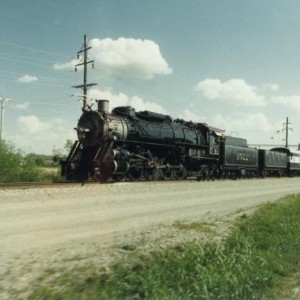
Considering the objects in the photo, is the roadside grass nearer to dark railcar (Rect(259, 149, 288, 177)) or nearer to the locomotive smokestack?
the locomotive smokestack

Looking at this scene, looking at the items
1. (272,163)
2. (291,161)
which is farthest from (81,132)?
(291,161)

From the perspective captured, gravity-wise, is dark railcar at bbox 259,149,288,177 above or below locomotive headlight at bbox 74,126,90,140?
below

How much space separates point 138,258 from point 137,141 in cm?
1874

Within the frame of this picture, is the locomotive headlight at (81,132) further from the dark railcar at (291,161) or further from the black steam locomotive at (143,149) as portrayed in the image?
the dark railcar at (291,161)

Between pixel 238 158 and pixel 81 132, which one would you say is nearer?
pixel 81 132

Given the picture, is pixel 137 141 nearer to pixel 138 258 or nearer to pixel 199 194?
pixel 199 194

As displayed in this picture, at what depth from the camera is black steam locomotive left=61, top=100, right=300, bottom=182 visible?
23484 millimetres

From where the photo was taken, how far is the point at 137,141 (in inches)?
992

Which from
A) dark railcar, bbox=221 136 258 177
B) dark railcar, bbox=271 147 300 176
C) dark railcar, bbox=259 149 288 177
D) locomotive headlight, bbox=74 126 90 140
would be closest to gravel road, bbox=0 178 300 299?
locomotive headlight, bbox=74 126 90 140

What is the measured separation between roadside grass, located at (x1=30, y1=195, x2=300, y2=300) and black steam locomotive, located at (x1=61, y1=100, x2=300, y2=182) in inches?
602

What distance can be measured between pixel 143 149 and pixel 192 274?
20.0 metres

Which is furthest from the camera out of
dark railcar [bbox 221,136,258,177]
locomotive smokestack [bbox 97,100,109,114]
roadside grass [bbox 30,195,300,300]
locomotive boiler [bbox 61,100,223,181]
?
dark railcar [bbox 221,136,258,177]

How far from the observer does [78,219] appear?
1061cm

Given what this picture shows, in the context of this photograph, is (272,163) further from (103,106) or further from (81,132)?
(81,132)
